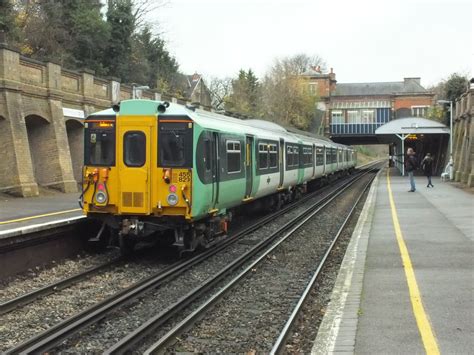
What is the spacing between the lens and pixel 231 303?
25.6ft

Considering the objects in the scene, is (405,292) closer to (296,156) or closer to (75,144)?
(296,156)

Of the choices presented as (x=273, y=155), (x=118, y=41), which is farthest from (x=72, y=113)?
(x=118, y=41)

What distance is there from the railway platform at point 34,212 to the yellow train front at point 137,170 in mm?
1261

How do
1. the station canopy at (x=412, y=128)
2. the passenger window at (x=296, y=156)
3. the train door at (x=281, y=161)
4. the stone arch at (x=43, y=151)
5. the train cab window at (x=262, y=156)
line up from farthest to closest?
the station canopy at (x=412, y=128), the stone arch at (x=43, y=151), the passenger window at (x=296, y=156), the train door at (x=281, y=161), the train cab window at (x=262, y=156)

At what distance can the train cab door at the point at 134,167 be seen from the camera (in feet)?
32.8

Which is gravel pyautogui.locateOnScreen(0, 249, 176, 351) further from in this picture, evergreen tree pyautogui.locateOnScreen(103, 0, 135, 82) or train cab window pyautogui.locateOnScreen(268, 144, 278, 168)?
evergreen tree pyautogui.locateOnScreen(103, 0, 135, 82)

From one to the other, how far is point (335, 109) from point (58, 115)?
221 ft

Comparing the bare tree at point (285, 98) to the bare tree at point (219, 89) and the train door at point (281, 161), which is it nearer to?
the bare tree at point (219, 89)

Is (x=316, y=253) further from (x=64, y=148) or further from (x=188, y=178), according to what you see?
(x=64, y=148)

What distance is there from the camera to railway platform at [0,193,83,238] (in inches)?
Answer: 436

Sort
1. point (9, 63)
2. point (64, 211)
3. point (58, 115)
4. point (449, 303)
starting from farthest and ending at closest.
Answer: point (58, 115)
point (9, 63)
point (64, 211)
point (449, 303)

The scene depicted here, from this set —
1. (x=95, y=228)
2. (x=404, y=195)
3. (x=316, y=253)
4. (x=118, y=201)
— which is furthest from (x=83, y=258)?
(x=404, y=195)

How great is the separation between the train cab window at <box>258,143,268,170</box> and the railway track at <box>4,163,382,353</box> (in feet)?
13.9

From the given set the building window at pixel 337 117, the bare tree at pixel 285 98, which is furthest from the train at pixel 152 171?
the building window at pixel 337 117
